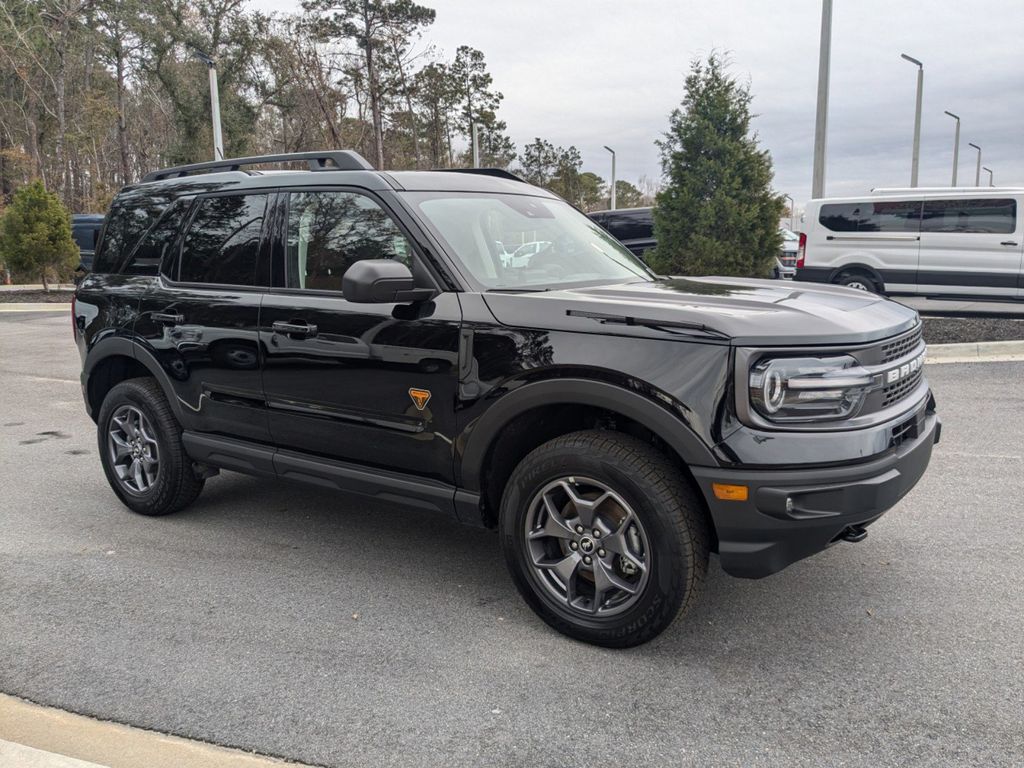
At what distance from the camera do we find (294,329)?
3.86 metres

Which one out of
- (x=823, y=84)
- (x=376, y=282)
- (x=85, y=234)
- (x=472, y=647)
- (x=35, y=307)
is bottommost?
(x=472, y=647)

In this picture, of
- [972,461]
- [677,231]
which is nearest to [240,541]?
[972,461]

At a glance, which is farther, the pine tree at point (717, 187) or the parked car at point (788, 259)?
the parked car at point (788, 259)

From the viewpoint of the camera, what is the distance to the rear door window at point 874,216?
13.9 metres

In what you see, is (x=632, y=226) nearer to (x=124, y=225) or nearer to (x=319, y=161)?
(x=124, y=225)

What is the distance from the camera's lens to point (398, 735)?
2.63m

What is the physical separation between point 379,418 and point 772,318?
1.70 meters

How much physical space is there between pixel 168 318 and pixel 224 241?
526 millimetres

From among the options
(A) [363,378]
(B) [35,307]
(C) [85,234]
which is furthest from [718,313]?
(C) [85,234]

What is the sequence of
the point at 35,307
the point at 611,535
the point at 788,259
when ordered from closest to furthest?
the point at 611,535, the point at 35,307, the point at 788,259

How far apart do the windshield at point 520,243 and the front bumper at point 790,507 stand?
51.7 inches

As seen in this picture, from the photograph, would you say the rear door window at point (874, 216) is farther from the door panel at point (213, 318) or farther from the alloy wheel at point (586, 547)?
the alloy wheel at point (586, 547)

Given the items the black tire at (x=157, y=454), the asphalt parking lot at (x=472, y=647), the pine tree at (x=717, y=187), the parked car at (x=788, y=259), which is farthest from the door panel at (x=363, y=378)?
the parked car at (x=788, y=259)

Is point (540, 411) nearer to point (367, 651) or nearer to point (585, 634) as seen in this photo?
point (585, 634)
